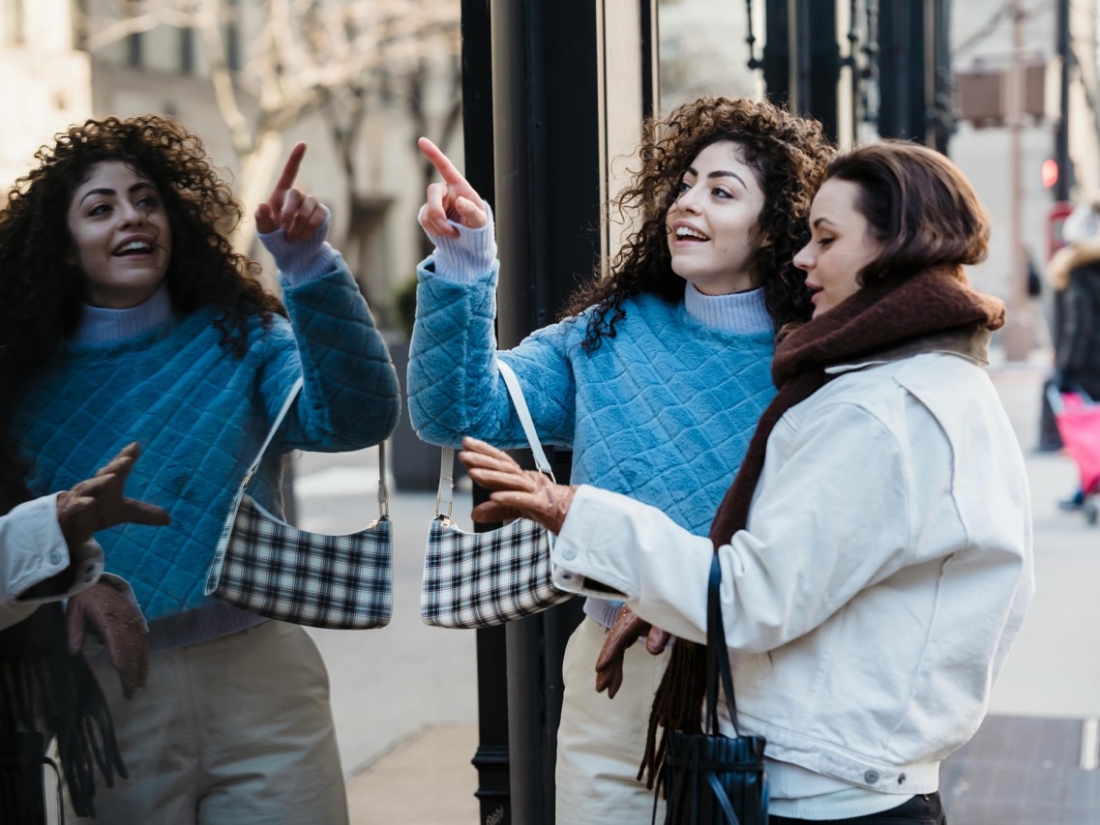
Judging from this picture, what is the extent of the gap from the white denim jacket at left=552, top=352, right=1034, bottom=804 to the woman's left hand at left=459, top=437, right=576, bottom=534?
0.03 metres

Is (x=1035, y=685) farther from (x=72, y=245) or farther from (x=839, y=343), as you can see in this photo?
(x=72, y=245)

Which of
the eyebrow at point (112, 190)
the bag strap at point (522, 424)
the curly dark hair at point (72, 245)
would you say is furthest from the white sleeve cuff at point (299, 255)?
the bag strap at point (522, 424)

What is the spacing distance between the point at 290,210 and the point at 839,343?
0.98 metres

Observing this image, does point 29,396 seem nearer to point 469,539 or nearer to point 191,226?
point 191,226

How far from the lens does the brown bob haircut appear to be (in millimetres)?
2373

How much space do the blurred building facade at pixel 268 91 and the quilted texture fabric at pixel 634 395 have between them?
384mm

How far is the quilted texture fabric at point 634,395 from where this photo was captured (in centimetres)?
271

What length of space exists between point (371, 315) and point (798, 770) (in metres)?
1.15

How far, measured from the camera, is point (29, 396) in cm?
260

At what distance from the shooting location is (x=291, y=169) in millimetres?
2695

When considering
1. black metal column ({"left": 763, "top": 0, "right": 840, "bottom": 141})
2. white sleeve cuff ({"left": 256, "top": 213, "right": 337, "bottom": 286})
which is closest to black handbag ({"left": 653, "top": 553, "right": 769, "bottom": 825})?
white sleeve cuff ({"left": 256, "top": 213, "right": 337, "bottom": 286})

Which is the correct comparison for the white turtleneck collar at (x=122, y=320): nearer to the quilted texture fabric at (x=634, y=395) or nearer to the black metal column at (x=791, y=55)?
the quilted texture fabric at (x=634, y=395)

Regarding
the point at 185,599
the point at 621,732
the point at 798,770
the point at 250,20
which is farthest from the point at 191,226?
the point at 798,770

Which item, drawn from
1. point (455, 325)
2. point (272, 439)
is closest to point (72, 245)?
point (272, 439)
